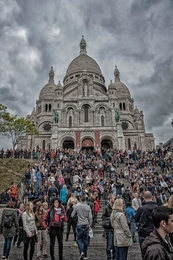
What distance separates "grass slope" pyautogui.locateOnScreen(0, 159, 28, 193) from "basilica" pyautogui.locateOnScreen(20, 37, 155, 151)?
1299 centimetres

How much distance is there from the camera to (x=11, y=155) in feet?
78.5

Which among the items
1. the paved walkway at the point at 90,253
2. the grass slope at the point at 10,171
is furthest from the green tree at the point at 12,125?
the paved walkway at the point at 90,253

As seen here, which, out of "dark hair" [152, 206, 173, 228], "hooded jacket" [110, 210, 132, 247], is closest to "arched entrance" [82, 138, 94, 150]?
"hooded jacket" [110, 210, 132, 247]

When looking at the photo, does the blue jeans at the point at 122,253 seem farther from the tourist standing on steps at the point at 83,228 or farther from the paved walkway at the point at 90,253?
the paved walkway at the point at 90,253

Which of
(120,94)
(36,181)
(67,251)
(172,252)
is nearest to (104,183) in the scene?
(36,181)

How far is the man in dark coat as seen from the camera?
6.40 ft

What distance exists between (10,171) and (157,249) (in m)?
17.7

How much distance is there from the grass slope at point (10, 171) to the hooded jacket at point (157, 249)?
1463 cm

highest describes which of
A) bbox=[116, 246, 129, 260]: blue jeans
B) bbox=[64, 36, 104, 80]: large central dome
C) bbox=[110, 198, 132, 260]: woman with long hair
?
bbox=[64, 36, 104, 80]: large central dome

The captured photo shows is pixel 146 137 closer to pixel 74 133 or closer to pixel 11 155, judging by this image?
pixel 74 133

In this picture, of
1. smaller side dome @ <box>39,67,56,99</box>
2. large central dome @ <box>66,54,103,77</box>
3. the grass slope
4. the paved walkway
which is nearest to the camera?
the paved walkway

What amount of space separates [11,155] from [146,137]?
2851 centimetres

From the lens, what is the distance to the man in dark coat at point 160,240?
1.95m

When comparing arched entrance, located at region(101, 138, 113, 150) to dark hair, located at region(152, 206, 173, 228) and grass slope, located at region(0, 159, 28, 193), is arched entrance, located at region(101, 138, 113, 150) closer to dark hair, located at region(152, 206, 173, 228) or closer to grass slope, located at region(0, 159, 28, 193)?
grass slope, located at region(0, 159, 28, 193)
